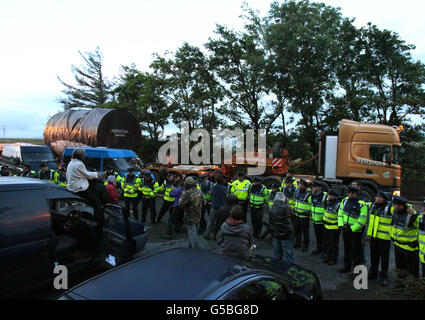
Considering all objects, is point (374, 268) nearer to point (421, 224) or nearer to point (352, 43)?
point (421, 224)

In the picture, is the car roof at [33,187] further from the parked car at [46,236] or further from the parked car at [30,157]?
the parked car at [30,157]

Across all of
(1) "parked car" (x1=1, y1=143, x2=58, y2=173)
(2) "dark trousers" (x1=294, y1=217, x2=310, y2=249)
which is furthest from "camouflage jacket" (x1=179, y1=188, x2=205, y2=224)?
(1) "parked car" (x1=1, y1=143, x2=58, y2=173)

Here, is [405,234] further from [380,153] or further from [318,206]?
[380,153]

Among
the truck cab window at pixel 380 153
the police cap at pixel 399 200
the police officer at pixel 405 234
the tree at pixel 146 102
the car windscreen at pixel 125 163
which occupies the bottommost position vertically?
the police officer at pixel 405 234

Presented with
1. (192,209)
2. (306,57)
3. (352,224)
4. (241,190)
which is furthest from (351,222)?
(306,57)

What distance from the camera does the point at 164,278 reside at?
2508mm

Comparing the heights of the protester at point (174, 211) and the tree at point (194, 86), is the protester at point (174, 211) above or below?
below

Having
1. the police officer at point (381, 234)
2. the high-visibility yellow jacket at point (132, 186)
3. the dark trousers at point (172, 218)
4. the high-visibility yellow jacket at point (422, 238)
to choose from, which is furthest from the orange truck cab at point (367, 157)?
the high-visibility yellow jacket at point (132, 186)

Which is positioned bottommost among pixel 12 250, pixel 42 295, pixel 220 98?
pixel 42 295

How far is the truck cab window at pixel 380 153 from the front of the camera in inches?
409

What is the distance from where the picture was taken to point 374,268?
5.16 meters

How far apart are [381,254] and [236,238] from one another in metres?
2.74

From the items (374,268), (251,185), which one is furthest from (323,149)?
(374,268)

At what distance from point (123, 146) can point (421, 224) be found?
15.2 meters
